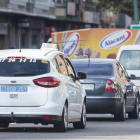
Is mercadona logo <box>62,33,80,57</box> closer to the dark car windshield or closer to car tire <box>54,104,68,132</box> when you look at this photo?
the dark car windshield

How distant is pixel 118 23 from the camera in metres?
67.4

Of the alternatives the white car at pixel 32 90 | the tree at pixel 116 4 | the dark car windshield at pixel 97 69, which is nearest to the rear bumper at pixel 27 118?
the white car at pixel 32 90

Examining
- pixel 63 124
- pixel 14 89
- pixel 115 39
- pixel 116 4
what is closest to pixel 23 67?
pixel 14 89

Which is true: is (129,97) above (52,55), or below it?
below

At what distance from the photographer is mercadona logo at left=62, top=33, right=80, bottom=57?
31344mm

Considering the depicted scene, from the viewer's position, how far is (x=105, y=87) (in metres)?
16.6

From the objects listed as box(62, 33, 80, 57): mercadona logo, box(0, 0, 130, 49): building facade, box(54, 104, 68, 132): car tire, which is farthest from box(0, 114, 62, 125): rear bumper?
box(0, 0, 130, 49): building facade

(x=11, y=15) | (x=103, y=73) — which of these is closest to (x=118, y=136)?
(x=103, y=73)

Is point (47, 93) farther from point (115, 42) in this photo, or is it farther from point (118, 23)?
point (118, 23)

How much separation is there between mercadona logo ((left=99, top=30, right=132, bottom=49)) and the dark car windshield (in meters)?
12.5

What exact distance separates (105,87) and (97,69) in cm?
76

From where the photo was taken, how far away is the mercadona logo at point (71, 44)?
31.3 meters

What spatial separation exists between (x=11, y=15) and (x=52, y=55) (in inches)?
1202

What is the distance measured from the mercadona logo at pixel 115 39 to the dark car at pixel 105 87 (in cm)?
1215
